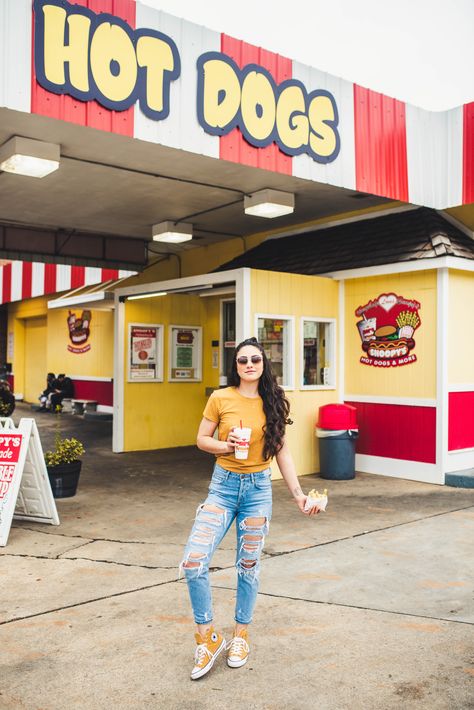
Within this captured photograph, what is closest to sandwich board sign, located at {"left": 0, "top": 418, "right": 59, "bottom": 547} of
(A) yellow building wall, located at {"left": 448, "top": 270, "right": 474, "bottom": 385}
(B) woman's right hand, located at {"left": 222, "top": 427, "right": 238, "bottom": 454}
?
(B) woman's right hand, located at {"left": 222, "top": 427, "right": 238, "bottom": 454}

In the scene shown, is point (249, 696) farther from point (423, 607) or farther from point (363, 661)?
point (423, 607)

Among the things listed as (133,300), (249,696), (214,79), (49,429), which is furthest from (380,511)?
(49,429)

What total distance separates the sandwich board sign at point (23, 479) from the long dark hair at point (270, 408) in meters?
3.22

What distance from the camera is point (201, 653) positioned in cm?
354

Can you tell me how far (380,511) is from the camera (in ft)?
24.2

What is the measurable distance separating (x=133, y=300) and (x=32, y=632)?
832 cm

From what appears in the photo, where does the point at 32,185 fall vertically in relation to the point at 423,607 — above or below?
above

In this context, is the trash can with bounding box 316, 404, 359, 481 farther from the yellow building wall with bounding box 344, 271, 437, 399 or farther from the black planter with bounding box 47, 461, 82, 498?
the black planter with bounding box 47, 461, 82, 498

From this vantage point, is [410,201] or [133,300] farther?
[133,300]

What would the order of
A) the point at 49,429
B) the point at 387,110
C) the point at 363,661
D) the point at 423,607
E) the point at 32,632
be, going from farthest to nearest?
the point at 49,429 < the point at 387,110 < the point at 423,607 < the point at 32,632 < the point at 363,661

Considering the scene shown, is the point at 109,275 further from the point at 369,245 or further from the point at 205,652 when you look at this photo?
the point at 205,652

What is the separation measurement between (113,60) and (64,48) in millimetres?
506

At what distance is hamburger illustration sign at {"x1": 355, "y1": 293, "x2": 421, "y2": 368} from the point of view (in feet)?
30.5

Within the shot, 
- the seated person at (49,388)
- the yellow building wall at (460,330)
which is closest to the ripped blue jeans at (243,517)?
the yellow building wall at (460,330)
